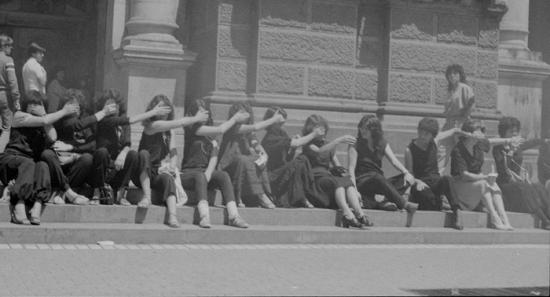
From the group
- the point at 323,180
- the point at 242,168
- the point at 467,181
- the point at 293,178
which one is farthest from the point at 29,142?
the point at 467,181

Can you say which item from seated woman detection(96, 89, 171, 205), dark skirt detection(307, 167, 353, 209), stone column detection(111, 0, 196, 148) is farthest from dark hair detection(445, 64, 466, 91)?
seated woman detection(96, 89, 171, 205)

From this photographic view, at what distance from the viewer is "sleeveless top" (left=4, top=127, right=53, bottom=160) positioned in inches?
421

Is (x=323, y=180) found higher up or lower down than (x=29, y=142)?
lower down

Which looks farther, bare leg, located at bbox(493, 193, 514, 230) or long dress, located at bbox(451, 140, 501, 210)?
long dress, located at bbox(451, 140, 501, 210)

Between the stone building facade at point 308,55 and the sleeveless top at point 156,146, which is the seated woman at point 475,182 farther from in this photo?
the sleeveless top at point 156,146

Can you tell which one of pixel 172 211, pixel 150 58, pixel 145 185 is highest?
pixel 150 58

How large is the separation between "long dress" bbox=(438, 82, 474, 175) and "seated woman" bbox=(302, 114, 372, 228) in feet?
9.03

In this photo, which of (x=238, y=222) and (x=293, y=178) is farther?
(x=293, y=178)

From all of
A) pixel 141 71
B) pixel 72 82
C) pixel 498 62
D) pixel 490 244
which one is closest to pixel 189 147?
pixel 141 71

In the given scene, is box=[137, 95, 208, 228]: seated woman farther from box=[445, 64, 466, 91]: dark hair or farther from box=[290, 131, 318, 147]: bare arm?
box=[445, 64, 466, 91]: dark hair

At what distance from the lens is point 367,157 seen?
12.6 meters

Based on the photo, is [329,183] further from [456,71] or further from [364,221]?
[456,71]

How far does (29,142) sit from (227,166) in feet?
7.99

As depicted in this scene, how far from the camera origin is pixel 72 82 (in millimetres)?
17125
